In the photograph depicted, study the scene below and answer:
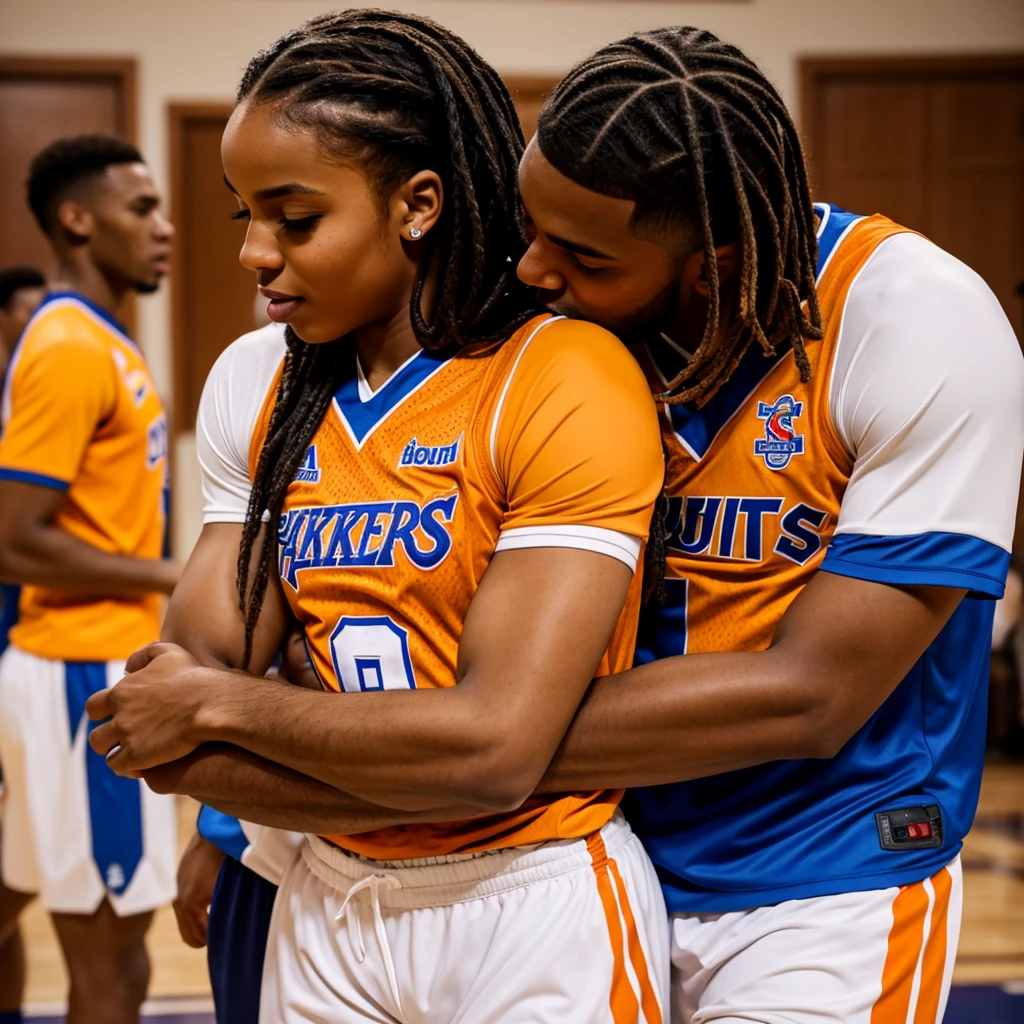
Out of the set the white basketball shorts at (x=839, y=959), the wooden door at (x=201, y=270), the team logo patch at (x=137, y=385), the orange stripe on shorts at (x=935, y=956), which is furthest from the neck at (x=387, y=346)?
the wooden door at (x=201, y=270)

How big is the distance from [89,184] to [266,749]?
249 centimetres

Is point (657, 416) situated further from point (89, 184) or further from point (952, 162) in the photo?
point (952, 162)

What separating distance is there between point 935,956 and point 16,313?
4.51 metres

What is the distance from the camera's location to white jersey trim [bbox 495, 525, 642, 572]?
122 centimetres

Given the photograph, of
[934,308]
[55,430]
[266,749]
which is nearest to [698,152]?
[934,308]

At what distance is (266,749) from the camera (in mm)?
1257

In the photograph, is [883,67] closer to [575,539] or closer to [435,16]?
[435,16]

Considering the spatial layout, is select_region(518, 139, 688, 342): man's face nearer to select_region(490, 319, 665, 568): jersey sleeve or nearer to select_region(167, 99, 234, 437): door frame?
select_region(490, 319, 665, 568): jersey sleeve

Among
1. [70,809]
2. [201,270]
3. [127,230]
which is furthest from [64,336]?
[201,270]

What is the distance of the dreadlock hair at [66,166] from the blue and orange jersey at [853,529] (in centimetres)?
241

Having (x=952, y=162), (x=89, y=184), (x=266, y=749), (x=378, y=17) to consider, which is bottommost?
(x=266, y=749)

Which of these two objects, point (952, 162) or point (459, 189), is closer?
point (459, 189)

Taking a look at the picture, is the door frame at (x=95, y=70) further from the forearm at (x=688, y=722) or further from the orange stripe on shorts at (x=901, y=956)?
the orange stripe on shorts at (x=901, y=956)

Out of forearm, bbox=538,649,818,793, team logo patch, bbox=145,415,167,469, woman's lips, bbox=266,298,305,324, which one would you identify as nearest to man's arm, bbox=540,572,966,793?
forearm, bbox=538,649,818,793
